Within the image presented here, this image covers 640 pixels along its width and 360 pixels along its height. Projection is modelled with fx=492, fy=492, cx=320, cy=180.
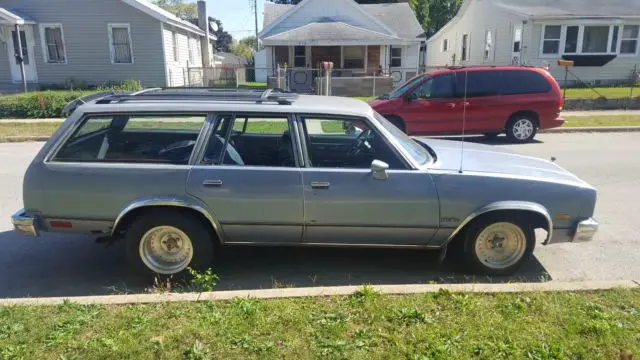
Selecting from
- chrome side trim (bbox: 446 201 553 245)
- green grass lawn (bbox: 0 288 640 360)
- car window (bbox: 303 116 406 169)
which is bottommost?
green grass lawn (bbox: 0 288 640 360)

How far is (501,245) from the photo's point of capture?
4.32 meters

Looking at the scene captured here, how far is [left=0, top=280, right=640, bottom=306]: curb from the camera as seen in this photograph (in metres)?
3.63

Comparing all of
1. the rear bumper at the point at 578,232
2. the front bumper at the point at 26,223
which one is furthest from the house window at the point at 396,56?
the front bumper at the point at 26,223

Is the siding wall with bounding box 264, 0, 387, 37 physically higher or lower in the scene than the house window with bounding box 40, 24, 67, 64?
higher

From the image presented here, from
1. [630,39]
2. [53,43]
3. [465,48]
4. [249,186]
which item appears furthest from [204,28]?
[249,186]

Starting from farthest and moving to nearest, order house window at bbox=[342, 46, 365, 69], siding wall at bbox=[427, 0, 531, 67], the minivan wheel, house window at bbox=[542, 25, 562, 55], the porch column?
house window at bbox=[342, 46, 365, 69] < siding wall at bbox=[427, 0, 531, 67] < house window at bbox=[542, 25, 562, 55] < the porch column < the minivan wheel

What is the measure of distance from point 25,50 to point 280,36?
1209 centimetres

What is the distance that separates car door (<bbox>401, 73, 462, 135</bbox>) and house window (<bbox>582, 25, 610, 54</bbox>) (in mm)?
16983

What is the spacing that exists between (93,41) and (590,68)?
78.5 ft

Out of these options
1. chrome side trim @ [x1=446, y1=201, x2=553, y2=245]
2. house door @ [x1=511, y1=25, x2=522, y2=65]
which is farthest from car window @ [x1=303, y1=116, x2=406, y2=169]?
house door @ [x1=511, y1=25, x2=522, y2=65]

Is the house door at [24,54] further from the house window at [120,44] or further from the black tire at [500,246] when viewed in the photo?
the black tire at [500,246]

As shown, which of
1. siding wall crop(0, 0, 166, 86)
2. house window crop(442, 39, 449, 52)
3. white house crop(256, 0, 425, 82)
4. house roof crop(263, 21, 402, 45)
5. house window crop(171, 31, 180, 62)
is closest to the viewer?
siding wall crop(0, 0, 166, 86)

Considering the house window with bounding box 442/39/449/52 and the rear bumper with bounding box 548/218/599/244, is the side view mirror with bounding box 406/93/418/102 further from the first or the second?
the house window with bounding box 442/39/449/52

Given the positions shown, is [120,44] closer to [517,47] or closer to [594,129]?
[594,129]
